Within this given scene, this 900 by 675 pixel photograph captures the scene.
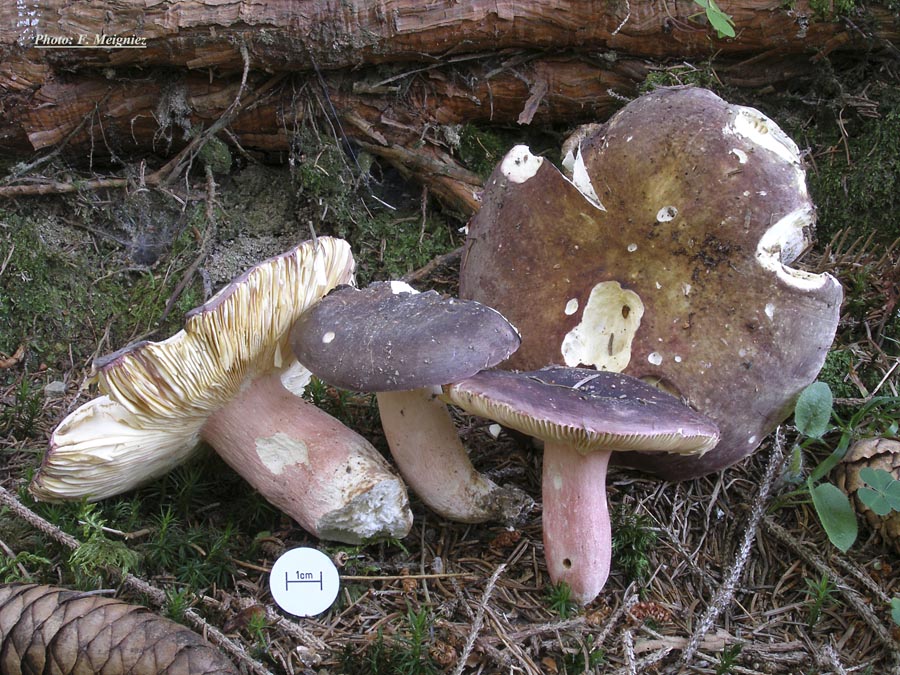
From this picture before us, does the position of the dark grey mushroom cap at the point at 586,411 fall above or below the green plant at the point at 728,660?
above

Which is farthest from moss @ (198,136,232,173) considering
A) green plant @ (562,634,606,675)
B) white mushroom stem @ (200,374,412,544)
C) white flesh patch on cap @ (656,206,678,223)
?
green plant @ (562,634,606,675)

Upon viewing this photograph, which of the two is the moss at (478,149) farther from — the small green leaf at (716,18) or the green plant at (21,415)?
the green plant at (21,415)

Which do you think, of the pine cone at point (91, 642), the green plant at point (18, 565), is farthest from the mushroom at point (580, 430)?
the green plant at point (18, 565)

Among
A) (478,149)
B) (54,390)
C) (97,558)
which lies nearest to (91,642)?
(97,558)

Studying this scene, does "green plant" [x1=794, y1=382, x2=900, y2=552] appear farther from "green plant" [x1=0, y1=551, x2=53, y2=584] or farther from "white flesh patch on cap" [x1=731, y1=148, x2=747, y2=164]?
"green plant" [x1=0, y1=551, x2=53, y2=584]

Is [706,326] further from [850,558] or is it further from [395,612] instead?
[395,612]

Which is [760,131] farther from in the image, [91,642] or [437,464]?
[91,642]

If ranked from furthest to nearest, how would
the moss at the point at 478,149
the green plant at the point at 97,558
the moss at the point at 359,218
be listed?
the moss at the point at 478,149, the moss at the point at 359,218, the green plant at the point at 97,558

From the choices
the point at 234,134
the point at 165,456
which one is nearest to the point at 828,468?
the point at 165,456
